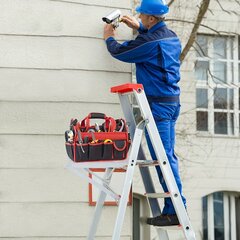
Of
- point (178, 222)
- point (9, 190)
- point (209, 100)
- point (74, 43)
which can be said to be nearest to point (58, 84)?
point (74, 43)

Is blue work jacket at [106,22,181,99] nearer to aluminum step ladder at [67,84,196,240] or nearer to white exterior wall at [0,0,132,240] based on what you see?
aluminum step ladder at [67,84,196,240]

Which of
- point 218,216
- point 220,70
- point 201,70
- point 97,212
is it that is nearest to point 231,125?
point 220,70

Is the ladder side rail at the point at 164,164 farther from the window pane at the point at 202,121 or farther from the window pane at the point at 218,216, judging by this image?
the window pane at the point at 218,216

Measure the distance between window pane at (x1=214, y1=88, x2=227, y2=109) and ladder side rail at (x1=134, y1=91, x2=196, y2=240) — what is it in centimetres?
1117

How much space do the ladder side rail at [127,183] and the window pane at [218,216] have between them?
11.7 metres

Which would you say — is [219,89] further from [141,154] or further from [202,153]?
[141,154]

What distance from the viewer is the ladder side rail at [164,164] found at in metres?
4.85

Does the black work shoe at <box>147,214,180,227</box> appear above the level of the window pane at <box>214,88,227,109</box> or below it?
below

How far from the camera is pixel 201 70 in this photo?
52.5 feet

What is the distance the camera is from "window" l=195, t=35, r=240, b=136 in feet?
52.2

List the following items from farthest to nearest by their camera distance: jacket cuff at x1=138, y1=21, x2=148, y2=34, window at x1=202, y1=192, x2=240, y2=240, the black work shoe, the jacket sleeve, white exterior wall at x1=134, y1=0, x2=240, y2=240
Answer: window at x1=202, y1=192, x2=240, y2=240 < white exterior wall at x1=134, y1=0, x2=240, y2=240 < jacket cuff at x1=138, y1=21, x2=148, y2=34 < the jacket sleeve < the black work shoe

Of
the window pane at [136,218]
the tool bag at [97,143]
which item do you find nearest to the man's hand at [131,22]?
the tool bag at [97,143]

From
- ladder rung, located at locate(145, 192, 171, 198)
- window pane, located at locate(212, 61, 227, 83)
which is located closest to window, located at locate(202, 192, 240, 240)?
window pane, located at locate(212, 61, 227, 83)

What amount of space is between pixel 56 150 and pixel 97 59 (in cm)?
67
